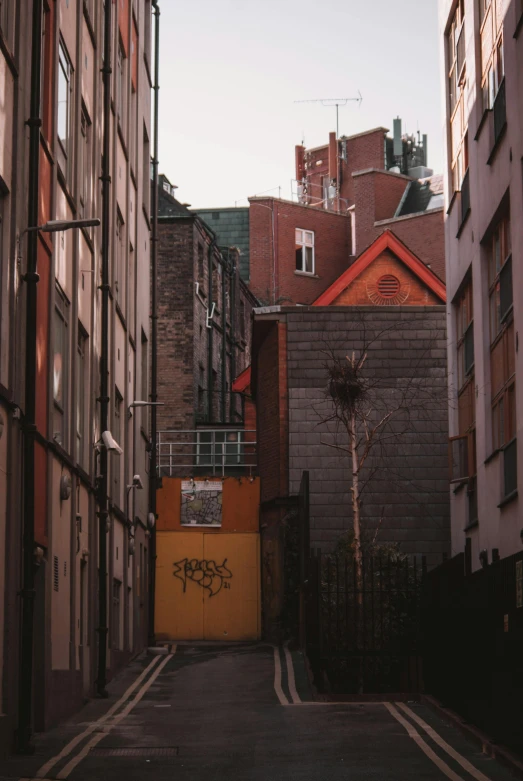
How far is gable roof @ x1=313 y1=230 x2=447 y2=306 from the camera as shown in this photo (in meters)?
34.6

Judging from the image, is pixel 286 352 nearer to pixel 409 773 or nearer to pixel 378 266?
pixel 378 266

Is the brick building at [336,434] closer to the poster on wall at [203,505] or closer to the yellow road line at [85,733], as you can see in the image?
the poster on wall at [203,505]

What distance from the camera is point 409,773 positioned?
11805mm

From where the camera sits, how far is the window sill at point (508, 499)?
17.7 m

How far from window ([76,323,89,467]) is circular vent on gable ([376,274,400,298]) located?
15.5 m

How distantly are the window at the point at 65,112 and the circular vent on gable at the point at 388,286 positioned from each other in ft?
54.2

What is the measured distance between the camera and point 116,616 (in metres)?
24.8

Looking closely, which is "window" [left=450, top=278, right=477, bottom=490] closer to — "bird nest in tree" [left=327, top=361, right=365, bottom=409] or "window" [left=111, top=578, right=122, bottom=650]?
"bird nest in tree" [left=327, top=361, right=365, bottom=409]

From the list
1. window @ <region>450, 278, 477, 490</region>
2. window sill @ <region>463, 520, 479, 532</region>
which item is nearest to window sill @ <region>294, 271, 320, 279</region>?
window @ <region>450, 278, 477, 490</region>

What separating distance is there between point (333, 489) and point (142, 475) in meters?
4.90

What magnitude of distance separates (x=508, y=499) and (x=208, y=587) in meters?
16.7

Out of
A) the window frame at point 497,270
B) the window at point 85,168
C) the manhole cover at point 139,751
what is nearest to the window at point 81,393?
the window at point 85,168

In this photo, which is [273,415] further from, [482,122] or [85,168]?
[482,122]

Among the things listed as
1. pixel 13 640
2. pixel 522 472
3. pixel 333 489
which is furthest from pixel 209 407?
pixel 13 640
